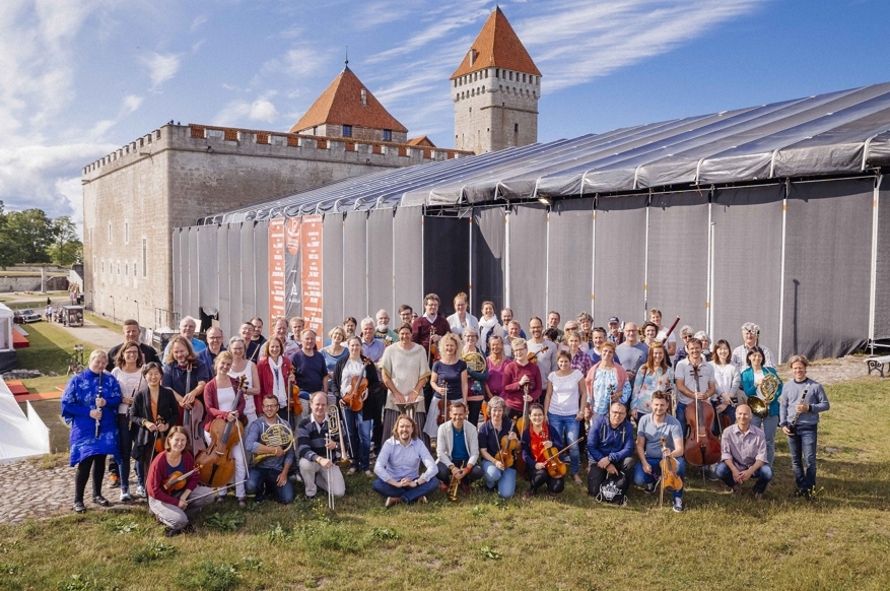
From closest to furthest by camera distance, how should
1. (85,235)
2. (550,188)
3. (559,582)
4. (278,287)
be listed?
(559,582), (550,188), (278,287), (85,235)

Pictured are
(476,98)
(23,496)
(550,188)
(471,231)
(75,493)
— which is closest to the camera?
(75,493)

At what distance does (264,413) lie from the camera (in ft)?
23.1

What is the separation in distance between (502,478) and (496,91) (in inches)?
1908

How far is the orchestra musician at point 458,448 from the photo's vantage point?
700cm

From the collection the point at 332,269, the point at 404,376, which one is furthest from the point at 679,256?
the point at 332,269

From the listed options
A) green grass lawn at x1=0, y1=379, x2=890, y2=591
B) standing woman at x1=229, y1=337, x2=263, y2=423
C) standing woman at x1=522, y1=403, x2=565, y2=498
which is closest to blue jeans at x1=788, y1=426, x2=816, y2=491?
green grass lawn at x1=0, y1=379, x2=890, y2=591

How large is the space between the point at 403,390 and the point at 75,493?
3.20 meters

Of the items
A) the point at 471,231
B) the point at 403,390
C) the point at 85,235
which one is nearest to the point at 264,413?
the point at 403,390

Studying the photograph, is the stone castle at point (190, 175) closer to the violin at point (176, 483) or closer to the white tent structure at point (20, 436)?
the white tent structure at point (20, 436)

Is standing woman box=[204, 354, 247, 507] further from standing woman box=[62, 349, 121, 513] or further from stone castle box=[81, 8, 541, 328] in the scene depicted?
stone castle box=[81, 8, 541, 328]

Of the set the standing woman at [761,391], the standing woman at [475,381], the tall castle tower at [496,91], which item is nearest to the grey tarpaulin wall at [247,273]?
the standing woman at [475,381]

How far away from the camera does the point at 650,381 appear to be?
718 centimetres

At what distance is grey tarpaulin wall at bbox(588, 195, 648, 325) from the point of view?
12.2 metres

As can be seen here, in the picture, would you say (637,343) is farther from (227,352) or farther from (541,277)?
(541,277)
